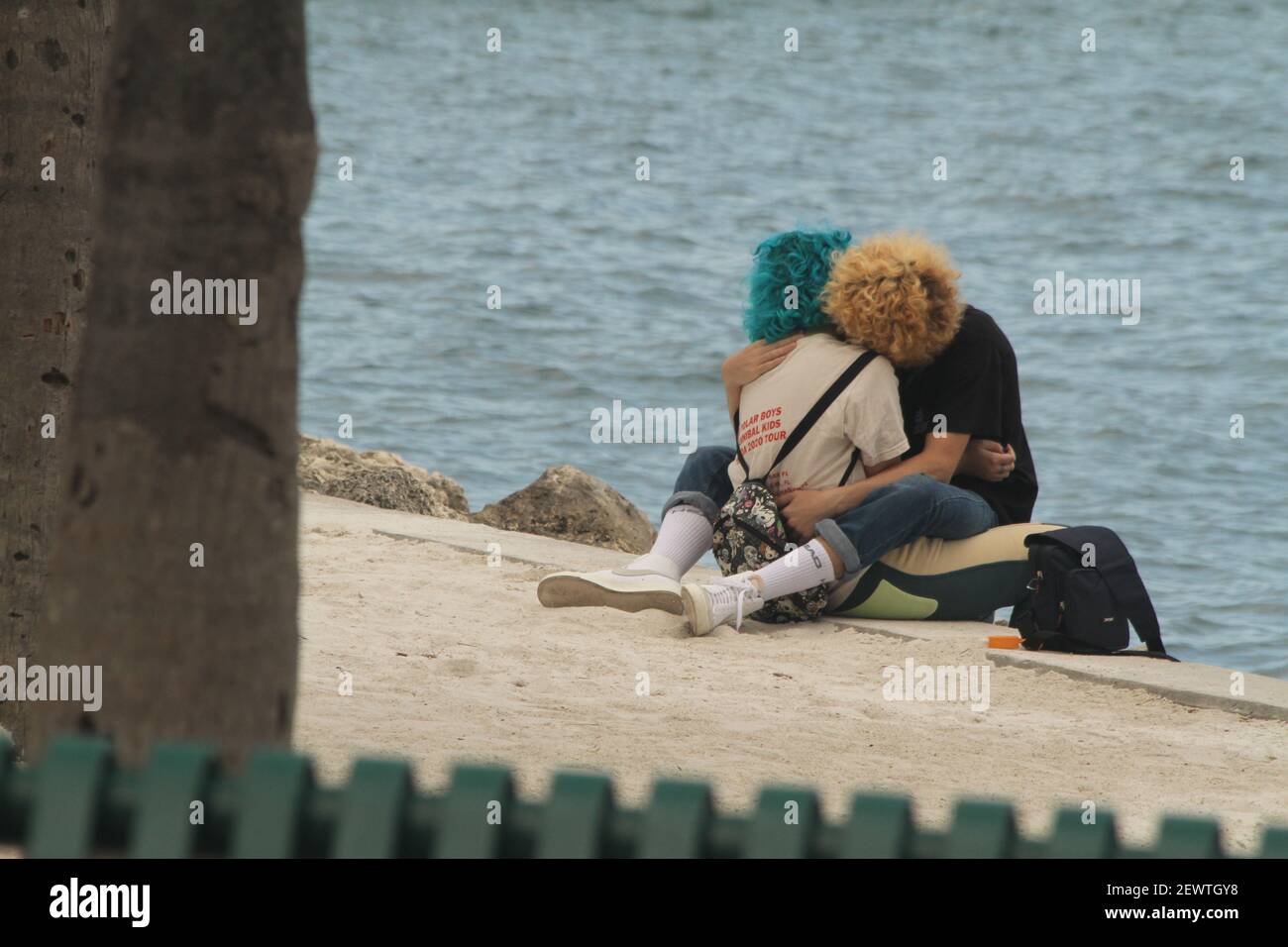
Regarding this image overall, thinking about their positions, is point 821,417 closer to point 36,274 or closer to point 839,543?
point 839,543

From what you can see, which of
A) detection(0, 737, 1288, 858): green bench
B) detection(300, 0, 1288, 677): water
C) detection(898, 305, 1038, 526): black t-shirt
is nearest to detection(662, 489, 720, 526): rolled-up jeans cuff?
detection(898, 305, 1038, 526): black t-shirt

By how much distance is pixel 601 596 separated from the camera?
620cm

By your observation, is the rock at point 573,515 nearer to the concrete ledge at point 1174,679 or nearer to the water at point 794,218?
the water at point 794,218

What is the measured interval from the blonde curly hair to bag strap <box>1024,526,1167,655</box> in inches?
29.2

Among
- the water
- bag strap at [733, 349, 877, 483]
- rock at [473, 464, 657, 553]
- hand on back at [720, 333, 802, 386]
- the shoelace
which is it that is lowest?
the shoelace

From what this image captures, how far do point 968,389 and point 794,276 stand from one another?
697 millimetres

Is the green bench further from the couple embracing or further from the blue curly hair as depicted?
the blue curly hair

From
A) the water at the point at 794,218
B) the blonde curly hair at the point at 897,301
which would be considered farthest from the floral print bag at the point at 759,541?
the water at the point at 794,218

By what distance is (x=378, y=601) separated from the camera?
6.39 m

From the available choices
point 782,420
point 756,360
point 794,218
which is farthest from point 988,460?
point 794,218

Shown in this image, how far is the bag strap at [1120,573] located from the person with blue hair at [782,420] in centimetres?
66

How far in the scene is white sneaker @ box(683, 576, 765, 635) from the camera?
5949 millimetres
